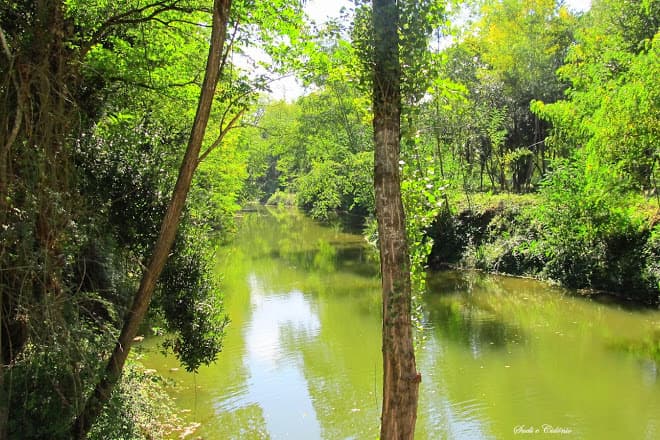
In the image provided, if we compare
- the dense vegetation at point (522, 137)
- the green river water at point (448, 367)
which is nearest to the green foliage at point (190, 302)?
the green river water at point (448, 367)

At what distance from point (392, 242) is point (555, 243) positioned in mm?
12890

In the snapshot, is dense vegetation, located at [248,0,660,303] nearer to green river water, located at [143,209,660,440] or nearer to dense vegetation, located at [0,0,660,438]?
dense vegetation, located at [0,0,660,438]

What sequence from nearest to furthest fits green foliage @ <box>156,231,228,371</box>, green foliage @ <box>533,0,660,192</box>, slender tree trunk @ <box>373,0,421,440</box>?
slender tree trunk @ <box>373,0,421,440</box> < green foliage @ <box>156,231,228,371</box> < green foliage @ <box>533,0,660,192</box>

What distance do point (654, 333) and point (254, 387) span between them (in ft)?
27.8

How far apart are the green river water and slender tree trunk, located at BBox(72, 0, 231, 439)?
1.86 meters

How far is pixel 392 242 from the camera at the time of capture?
3678 millimetres

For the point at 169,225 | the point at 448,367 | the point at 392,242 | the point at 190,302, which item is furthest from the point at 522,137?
the point at 392,242

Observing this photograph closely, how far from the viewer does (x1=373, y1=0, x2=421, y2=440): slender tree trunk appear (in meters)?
3.58

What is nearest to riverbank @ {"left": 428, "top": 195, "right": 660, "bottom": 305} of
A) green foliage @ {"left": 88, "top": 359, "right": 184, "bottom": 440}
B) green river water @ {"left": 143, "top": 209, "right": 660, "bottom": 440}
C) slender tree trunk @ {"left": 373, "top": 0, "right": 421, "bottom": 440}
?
green river water @ {"left": 143, "top": 209, "right": 660, "bottom": 440}

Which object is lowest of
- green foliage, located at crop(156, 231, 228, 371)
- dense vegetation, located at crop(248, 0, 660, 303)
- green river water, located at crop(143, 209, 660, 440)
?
green river water, located at crop(143, 209, 660, 440)

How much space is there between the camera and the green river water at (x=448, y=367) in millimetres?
7414

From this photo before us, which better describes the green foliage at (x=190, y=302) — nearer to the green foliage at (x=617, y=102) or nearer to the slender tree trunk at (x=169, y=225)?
the slender tree trunk at (x=169, y=225)

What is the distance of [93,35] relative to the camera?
5742 millimetres

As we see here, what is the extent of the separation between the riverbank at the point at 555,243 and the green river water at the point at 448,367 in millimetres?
864
